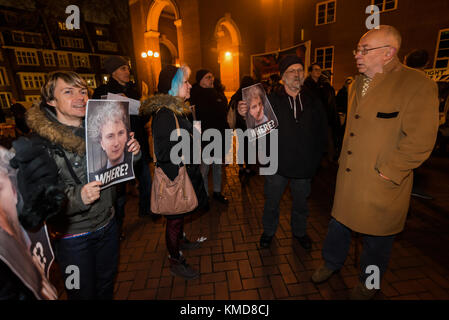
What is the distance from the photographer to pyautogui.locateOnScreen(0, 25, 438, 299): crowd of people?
1046 millimetres

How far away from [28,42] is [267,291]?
15464 mm

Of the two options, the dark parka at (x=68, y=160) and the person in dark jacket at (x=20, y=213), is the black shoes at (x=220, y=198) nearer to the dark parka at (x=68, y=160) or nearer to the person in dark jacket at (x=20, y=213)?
the dark parka at (x=68, y=160)

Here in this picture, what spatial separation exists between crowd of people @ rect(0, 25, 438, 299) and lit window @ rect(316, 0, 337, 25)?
17.7m

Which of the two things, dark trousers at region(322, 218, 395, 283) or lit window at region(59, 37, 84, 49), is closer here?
dark trousers at region(322, 218, 395, 283)

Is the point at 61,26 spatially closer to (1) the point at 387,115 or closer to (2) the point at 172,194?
(2) the point at 172,194

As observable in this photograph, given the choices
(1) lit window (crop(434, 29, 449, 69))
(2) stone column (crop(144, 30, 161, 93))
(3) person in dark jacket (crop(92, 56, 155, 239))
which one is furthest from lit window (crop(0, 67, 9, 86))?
(1) lit window (crop(434, 29, 449, 69))

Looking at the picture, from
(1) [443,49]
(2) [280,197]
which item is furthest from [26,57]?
(1) [443,49]

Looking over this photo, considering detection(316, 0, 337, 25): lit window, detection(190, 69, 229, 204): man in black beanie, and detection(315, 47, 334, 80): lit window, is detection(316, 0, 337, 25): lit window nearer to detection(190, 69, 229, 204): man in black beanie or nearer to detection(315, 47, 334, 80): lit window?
detection(315, 47, 334, 80): lit window

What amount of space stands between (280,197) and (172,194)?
1452 mm

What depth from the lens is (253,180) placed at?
561 cm

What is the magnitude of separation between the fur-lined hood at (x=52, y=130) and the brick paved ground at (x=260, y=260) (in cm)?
187

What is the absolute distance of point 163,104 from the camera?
2.16m

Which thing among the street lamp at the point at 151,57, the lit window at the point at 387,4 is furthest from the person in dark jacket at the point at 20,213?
the lit window at the point at 387,4
